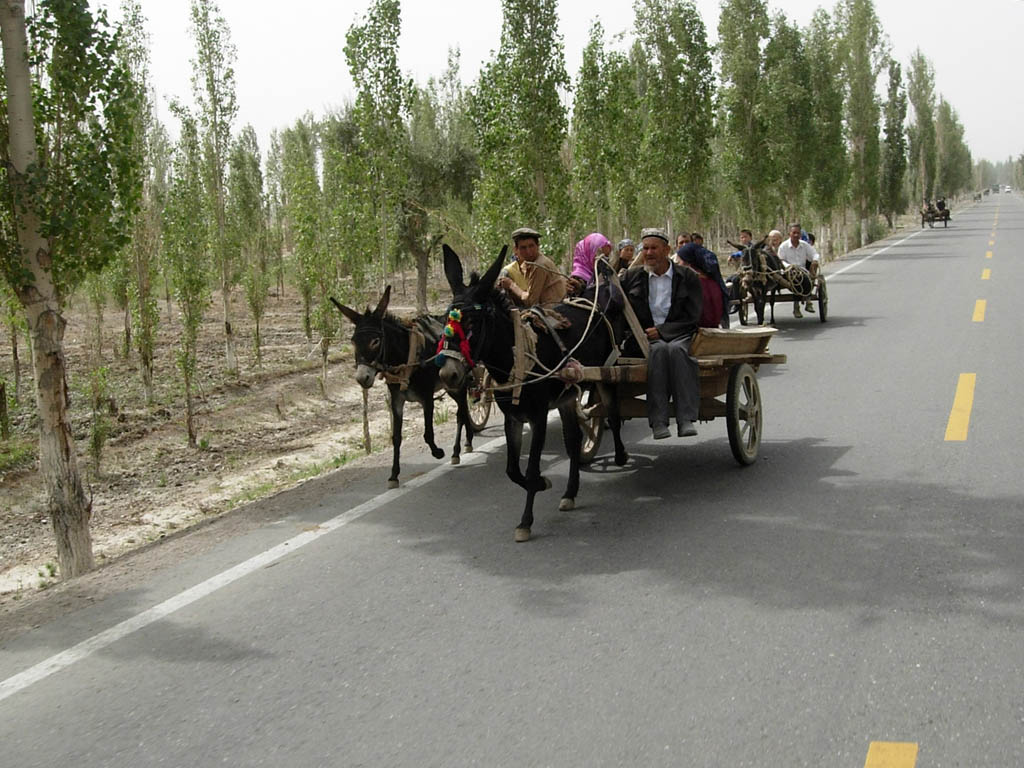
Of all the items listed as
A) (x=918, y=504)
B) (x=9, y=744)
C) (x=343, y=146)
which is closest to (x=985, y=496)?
(x=918, y=504)

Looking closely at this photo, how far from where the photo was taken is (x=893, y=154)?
72.6 meters

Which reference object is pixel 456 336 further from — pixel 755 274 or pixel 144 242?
pixel 144 242

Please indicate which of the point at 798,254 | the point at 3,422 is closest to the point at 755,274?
the point at 798,254

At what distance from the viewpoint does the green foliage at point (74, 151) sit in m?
8.22

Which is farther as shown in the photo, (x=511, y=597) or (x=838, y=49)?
(x=838, y=49)

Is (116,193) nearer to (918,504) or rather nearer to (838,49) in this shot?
(918,504)

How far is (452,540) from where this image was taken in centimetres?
667

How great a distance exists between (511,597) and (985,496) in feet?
11.3

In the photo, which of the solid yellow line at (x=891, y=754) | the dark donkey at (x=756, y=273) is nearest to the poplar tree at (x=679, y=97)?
the dark donkey at (x=756, y=273)

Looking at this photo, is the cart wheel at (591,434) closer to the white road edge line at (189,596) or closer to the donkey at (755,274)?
the white road edge line at (189,596)

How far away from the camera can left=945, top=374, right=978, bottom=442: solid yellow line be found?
869cm

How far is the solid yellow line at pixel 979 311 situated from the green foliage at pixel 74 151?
13073 mm

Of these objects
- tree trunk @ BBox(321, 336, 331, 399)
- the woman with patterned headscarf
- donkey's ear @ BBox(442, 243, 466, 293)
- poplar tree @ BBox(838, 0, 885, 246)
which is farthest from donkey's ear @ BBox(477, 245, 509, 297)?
poplar tree @ BBox(838, 0, 885, 246)

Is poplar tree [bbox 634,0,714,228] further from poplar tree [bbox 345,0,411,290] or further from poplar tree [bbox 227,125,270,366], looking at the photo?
poplar tree [bbox 345,0,411,290]
